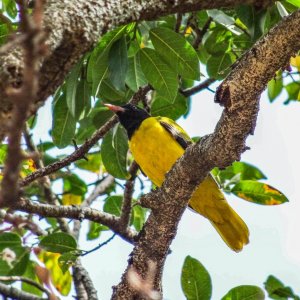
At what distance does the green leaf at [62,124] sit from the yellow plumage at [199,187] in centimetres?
69

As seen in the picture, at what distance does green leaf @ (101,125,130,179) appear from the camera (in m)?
3.96

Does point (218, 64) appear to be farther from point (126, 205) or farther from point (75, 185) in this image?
point (75, 185)

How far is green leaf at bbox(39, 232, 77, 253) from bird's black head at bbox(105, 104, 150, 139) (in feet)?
2.58

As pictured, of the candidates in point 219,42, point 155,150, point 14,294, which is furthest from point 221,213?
point 14,294

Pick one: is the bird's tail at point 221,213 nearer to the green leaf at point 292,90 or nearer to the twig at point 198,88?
the twig at point 198,88

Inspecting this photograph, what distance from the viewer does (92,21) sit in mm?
1890

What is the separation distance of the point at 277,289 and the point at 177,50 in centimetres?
146

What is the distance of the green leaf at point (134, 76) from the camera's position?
365 centimetres

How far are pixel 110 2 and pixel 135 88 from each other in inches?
65.1

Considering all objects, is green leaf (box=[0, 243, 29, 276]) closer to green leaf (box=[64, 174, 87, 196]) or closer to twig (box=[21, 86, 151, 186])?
twig (box=[21, 86, 151, 186])

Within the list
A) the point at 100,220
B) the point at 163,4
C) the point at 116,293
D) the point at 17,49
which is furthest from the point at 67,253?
the point at 17,49

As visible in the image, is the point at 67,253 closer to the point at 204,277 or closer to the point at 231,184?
the point at 204,277

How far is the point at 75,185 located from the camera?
5070mm

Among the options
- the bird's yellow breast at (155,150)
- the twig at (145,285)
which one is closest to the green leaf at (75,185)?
the bird's yellow breast at (155,150)
